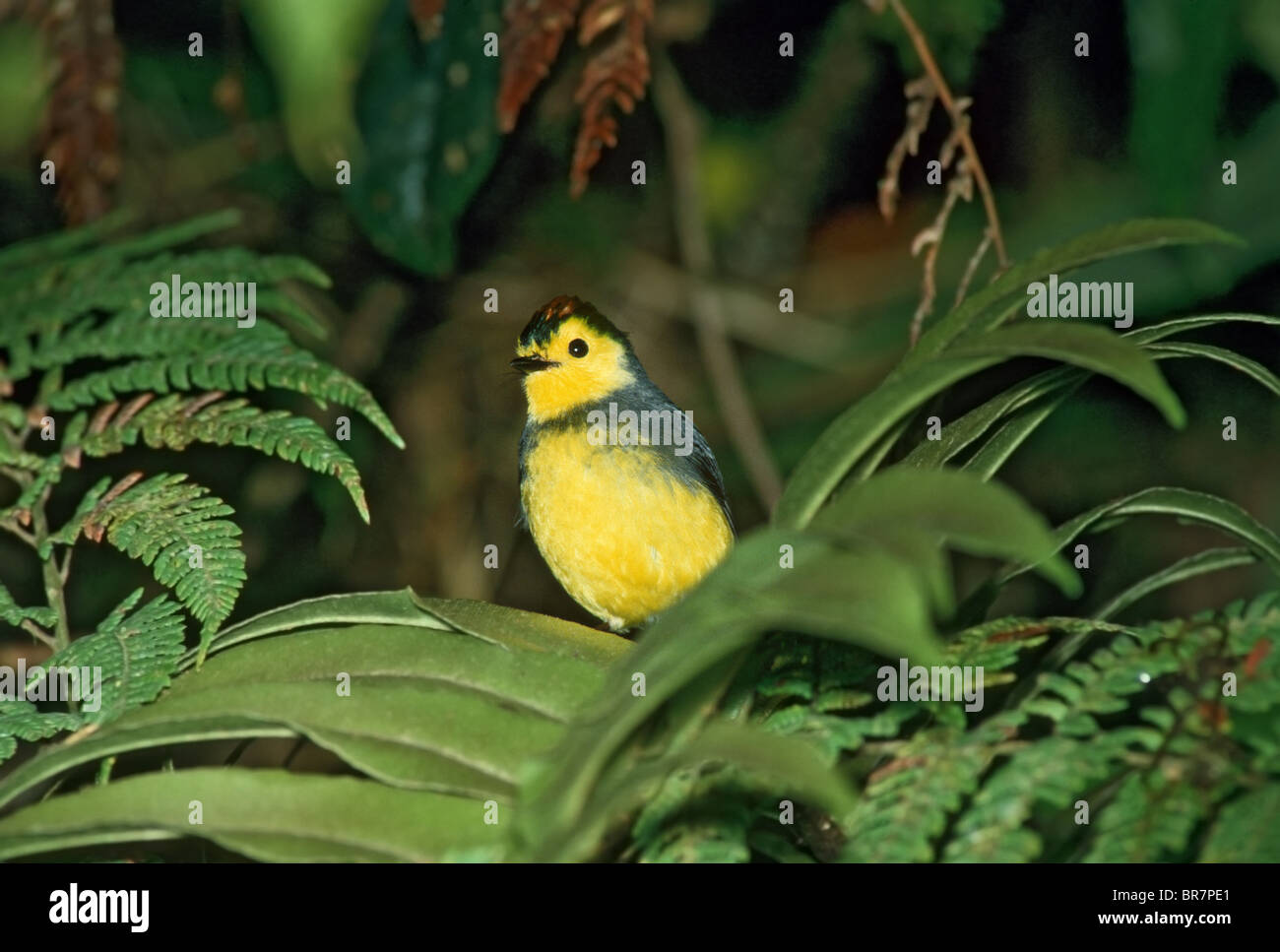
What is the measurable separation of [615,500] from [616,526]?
0.05m

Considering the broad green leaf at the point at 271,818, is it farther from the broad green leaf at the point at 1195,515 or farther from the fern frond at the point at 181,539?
the broad green leaf at the point at 1195,515

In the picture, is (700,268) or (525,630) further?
(700,268)

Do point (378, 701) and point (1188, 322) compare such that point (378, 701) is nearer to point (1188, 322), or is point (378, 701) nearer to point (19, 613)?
point (19, 613)

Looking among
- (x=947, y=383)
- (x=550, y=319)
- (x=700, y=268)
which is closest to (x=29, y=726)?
(x=947, y=383)

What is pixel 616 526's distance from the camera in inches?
85.7

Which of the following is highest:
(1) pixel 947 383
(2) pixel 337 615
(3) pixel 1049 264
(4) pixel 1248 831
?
(3) pixel 1049 264

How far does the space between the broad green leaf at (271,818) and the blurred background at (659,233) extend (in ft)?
4.42

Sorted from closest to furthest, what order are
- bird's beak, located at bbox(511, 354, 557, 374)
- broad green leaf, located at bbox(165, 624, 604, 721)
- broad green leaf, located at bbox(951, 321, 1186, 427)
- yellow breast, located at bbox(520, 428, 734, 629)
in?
broad green leaf, located at bbox(951, 321, 1186, 427), broad green leaf, located at bbox(165, 624, 604, 721), yellow breast, located at bbox(520, 428, 734, 629), bird's beak, located at bbox(511, 354, 557, 374)

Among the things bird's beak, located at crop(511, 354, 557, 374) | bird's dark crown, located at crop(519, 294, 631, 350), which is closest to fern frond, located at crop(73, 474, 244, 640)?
bird's beak, located at crop(511, 354, 557, 374)

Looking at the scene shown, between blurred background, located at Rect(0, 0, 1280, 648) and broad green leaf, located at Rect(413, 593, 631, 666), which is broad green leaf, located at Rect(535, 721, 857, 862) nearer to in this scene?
broad green leaf, located at Rect(413, 593, 631, 666)

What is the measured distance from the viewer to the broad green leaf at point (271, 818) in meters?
1.01

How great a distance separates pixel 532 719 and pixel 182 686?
0.36 metres

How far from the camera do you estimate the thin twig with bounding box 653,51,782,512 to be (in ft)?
10.5

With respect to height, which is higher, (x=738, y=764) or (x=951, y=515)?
(x=951, y=515)
